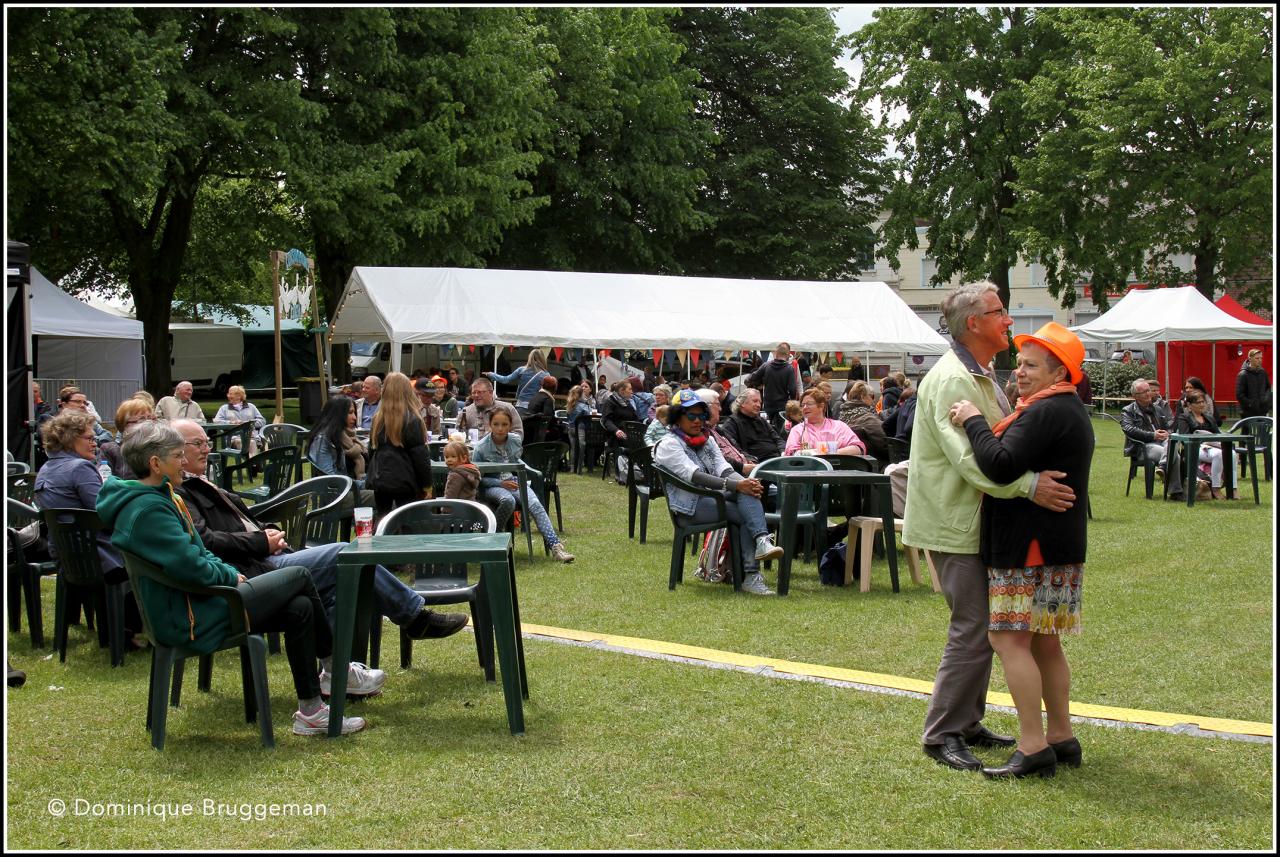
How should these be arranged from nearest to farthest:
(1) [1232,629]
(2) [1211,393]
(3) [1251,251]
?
1. (1) [1232,629]
2. (2) [1211,393]
3. (3) [1251,251]

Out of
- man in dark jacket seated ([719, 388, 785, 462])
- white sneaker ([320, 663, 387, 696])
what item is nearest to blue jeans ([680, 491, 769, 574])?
man in dark jacket seated ([719, 388, 785, 462])

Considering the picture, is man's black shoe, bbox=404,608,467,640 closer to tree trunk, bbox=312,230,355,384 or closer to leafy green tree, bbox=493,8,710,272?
tree trunk, bbox=312,230,355,384

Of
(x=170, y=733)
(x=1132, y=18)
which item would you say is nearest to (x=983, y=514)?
(x=170, y=733)

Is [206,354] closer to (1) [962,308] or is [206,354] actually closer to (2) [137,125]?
(2) [137,125]

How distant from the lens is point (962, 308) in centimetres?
450

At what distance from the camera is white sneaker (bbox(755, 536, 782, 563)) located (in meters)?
8.10

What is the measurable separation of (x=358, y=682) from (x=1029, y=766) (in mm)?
2776

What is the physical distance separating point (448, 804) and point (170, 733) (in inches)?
60.1

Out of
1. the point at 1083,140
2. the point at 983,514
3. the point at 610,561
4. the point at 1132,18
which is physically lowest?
the point at 610,561

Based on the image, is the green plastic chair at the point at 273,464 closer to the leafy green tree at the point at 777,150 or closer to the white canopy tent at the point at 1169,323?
the white canopy tent at the point at 1169,323

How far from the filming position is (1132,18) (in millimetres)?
34094

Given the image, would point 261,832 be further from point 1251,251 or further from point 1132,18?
point 1132,18

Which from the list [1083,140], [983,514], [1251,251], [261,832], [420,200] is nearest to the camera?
[261,832]

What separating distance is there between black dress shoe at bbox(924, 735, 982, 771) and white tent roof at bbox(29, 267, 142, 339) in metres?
Result: 17.5
